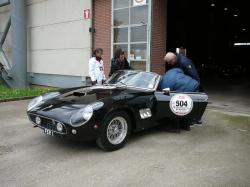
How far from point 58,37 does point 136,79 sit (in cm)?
860

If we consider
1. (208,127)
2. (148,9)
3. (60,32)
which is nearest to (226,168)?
(208,127)

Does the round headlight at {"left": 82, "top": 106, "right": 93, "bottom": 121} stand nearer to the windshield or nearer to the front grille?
the front grille

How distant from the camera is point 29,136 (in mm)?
6020

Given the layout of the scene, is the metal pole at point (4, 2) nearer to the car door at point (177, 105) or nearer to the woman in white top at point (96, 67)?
the woman in white top at point (96, 67)

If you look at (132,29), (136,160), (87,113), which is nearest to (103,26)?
(132,29)

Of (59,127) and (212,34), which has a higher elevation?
(212,34)

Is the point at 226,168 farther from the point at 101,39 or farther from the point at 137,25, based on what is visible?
the point at 101,39

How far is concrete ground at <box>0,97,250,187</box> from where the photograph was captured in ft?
13.3

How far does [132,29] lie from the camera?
10.9 meters

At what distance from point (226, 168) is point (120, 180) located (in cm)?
147

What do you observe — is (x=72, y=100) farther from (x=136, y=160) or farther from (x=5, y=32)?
(x=5, y=32)

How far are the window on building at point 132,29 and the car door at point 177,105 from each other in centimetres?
458

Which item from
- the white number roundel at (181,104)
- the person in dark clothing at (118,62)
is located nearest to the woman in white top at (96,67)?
the person in dark clothing at (118,62)

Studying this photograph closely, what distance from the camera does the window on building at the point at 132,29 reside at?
1042 cm
